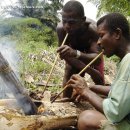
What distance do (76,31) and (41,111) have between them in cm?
132

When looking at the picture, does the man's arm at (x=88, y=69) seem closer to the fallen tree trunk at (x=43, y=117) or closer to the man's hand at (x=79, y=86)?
the fallen tree trunk at (x=43, y=117)

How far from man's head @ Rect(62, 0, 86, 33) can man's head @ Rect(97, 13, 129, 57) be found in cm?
169

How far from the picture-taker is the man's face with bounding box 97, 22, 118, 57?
3016mm

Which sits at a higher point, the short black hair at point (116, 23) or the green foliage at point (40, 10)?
the short black hair at point (116, 23)

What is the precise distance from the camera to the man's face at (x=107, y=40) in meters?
3.02

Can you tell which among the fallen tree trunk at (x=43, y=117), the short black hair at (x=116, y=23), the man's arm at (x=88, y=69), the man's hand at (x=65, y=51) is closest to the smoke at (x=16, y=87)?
the fallen tree trunk at (x=43, y=117)

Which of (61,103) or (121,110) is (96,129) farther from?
(61,103)

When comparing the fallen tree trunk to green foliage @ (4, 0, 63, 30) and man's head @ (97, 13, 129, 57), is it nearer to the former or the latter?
man's head @ (97, 13, 129, 57)

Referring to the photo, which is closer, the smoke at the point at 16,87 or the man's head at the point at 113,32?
the man's head at the point at 113,32

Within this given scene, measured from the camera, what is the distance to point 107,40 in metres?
3.04

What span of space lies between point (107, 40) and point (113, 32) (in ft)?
0.28

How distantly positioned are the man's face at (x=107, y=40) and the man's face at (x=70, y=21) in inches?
65.7

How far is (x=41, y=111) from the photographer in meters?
4.25

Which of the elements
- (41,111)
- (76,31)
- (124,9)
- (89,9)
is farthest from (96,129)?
(89,9)
